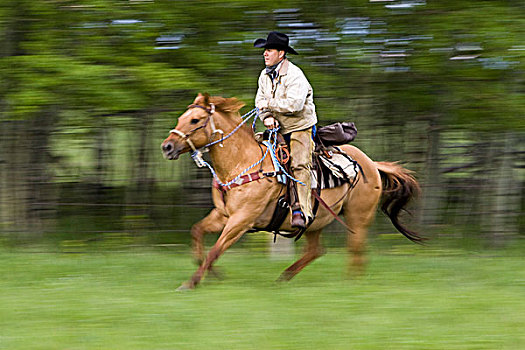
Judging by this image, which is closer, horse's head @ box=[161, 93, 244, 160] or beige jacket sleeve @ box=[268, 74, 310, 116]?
horse's head @ box=[161, 93, 244, 160]

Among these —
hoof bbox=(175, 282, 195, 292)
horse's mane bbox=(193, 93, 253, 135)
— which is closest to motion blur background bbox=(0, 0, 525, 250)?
horse's mane bbox=(193, 93, 253, 135)

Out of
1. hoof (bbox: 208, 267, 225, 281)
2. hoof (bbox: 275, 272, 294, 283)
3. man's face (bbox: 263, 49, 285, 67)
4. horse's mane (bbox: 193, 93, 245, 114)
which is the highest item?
man's face (bbox: 263, 49, 285, 67)

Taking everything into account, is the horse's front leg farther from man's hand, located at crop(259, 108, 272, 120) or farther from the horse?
man's hand, located at crop(259, 108, 272, 120)

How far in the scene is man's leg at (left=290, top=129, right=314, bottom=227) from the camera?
298 inches

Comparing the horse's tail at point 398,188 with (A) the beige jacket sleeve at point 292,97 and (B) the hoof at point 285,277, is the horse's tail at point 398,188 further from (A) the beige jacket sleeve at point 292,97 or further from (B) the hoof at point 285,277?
(A) the beige jacket sleeve at point 292,97

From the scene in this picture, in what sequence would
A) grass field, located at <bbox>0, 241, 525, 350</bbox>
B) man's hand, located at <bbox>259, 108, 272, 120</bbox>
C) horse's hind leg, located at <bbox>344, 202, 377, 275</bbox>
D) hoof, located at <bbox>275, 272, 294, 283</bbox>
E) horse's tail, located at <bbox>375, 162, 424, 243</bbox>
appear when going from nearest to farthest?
grass field, located at <bbox>0, 241, 525, 350</bbox> → man's hand, located at <bbox>259, 108, 272, 120</bbox> → hoof, located at <bbox>275, 272, 294, 283</bbox> → horse's hind leg, located at <bbox>344, 202, 377, 275</bbox> → horse's tail, located at <bbox>375, 162, 424, 243</bbox>

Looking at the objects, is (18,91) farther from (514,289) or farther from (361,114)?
(514,289)

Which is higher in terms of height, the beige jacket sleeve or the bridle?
the beige jacket sleeve

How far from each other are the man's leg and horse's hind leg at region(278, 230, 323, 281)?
87 cm

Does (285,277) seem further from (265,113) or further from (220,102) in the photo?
(220,102)

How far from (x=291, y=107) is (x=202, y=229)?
163 cm

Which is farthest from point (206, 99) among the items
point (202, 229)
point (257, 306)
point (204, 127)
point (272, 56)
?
point (257, 306)

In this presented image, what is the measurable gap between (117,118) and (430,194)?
5244 millimetres

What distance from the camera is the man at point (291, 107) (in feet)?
23.8
